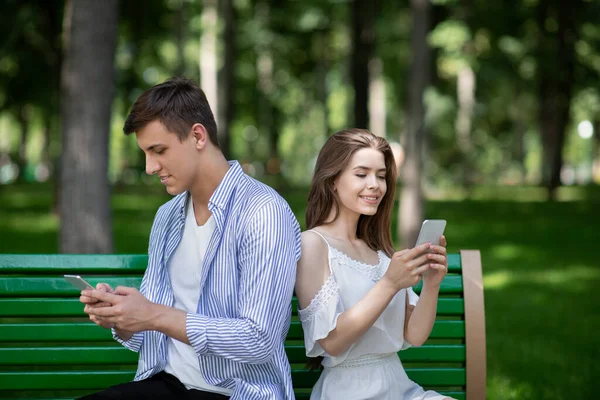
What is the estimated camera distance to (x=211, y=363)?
10.0 feet

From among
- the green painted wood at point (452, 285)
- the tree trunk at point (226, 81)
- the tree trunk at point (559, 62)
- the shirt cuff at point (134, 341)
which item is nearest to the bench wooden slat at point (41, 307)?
the shirt cuff at point (134, 341)

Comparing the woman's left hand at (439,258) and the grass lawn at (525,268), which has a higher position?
the woman's left hand at (439,258)

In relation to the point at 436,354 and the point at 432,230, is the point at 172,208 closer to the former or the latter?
the point at 432,230

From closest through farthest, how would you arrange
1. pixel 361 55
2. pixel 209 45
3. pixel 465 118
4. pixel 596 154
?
pixel 361 55, pixel 209 45, pixel 465 118, pixel 596 154

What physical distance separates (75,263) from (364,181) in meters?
1.21

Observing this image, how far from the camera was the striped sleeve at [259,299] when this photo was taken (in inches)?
113

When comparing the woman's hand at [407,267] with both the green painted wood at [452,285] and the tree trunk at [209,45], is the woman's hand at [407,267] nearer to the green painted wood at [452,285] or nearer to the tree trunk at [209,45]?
the green painted wood at [452,285]

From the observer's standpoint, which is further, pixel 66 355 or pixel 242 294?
pixel 66 355

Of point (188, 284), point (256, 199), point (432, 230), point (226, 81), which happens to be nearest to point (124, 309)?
point (188, 284)

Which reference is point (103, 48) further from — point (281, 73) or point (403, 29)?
point (281, 73)

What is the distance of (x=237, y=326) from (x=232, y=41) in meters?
18.2

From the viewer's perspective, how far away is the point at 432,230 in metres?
2.93

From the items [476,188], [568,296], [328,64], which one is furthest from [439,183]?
[568,296]

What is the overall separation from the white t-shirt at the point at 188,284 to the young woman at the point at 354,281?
36 cm
